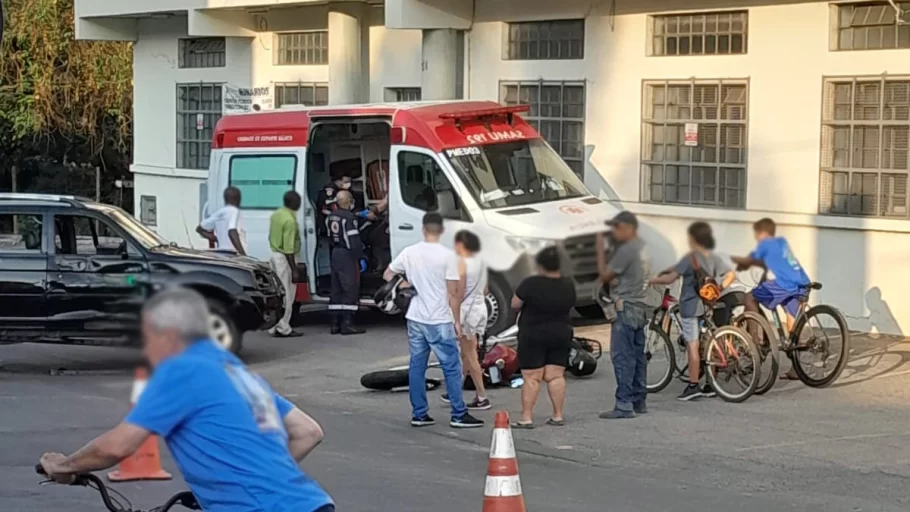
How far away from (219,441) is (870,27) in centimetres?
1241

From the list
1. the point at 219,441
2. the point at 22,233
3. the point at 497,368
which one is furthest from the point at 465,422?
the point at 219,441

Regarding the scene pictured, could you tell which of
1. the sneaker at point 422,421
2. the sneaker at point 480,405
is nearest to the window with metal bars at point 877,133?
the sneaker at point 480,405

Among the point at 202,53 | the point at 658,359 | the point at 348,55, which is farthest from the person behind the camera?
the point at 202,53

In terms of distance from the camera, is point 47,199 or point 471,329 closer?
point 471,329

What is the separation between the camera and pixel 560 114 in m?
18.4

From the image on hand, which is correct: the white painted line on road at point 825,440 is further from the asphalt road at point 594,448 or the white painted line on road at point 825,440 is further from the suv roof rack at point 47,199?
the suv roof rack at point 47,199

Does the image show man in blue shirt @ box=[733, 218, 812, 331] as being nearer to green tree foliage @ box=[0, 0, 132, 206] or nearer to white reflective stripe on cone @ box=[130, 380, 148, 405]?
white reflective stripe on cone @ box=[130, 380, 148, 405]

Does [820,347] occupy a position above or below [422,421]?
above

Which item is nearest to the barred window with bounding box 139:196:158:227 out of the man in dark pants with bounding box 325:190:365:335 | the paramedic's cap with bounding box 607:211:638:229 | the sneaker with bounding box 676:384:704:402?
the man in dark pants with bounding box 325:190:365:335

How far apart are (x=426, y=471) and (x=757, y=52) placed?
6.14 metres

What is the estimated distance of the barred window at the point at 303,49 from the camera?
880 inches

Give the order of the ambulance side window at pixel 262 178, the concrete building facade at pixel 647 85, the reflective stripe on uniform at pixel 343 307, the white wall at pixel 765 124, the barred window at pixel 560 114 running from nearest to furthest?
the white wall at pixel 765 124 → the concrete building facade at pixel 647 85 → the ambulance side window at pixel 262 178 → the reflective stripe on uniform at pixel 343 307 → the barred window at pixel 560 114

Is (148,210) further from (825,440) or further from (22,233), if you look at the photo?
(825,440)

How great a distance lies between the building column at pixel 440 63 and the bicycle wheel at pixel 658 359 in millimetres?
7790
